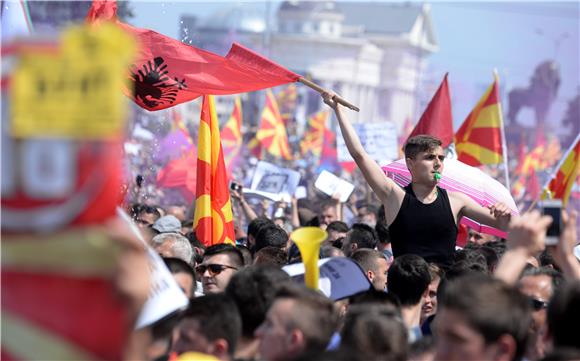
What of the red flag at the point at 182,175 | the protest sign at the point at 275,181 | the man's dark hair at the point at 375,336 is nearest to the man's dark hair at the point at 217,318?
the man's dark hair at the point at 375,336

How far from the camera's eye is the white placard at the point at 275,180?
46.4ft

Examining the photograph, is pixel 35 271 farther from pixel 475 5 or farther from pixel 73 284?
pixel 475 5

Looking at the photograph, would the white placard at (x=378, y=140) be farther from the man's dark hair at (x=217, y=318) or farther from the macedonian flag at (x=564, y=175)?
the man's dark hair at (x=217, y=318)

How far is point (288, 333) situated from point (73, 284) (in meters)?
1.46

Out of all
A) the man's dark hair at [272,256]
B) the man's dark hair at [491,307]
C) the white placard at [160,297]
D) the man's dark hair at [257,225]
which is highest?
the man's dark hair at [491,307]

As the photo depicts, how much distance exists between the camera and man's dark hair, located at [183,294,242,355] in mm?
4191

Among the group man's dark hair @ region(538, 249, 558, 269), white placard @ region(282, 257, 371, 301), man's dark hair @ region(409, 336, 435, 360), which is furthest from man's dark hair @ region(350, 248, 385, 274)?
man's dark hair @ region(409, 336, 435, 360)

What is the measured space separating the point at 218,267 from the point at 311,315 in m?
2.66

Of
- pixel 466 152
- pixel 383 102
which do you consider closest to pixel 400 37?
pixel 383 102

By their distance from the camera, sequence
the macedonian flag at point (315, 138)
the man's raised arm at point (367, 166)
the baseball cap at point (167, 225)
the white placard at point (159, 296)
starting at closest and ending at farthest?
the white placard at point (159, 296) → the man's raised arm at point (367, 166) → the baseball cap at point (167, 225) → the macedonian flag at point (315, 138)

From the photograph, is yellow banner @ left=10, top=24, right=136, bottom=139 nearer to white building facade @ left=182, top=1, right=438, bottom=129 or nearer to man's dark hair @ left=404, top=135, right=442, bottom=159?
man's dark hair @ left=404, top=135, right=442, bottom=159

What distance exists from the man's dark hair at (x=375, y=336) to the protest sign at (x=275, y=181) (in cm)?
987

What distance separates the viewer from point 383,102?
119000mm

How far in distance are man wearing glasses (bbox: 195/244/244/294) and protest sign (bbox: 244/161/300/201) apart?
7118mm
